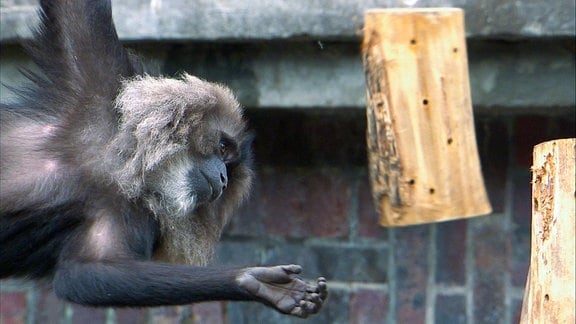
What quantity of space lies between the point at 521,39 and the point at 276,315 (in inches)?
74.0

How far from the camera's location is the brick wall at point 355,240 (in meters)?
6.06

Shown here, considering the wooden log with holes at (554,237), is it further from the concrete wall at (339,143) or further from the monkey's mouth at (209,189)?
the concrete wall at (339,143)

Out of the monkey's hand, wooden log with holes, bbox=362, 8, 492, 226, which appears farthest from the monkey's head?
wooden log with holes, bbox=362, 8, 492, 226

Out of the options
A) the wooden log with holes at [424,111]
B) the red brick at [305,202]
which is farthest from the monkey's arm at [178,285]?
the red brick at [305,202]

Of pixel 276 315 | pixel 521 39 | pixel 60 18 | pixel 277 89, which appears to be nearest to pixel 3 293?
pixel 276 315

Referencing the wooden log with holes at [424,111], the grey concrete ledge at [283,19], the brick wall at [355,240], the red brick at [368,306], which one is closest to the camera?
the wooden log with holes at [424,111]

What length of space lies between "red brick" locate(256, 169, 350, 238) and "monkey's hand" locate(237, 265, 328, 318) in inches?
88.4

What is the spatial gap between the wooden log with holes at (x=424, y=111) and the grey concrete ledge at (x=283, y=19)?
4.42 feet

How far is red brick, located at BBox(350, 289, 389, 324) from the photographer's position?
6.16 meters

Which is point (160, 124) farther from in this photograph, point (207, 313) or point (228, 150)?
point (207, 313)

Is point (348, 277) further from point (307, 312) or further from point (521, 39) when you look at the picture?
point (307, 312)

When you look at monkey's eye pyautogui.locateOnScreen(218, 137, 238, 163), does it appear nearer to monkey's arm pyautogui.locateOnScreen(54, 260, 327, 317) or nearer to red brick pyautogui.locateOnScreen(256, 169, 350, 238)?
monkey's arm pyautogui.locateOnScreen(54, 260, 327, 317)

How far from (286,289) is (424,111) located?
0.70 m

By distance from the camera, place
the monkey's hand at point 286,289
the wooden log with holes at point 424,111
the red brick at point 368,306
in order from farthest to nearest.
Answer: the red brick at point 368,306 < the monkey's hand at point 286,289 < the wooden log with holes at point 424,111
